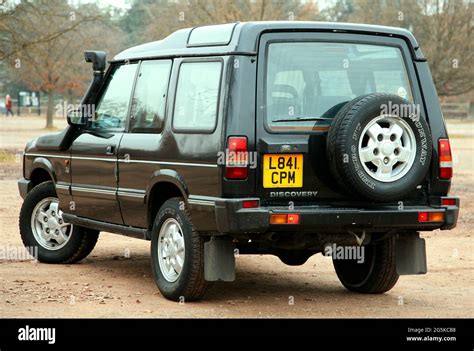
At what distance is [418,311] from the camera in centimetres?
829

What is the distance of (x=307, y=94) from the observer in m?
7.99

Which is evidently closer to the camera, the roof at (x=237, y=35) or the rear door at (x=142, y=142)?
the roof at (x=237, y=35)

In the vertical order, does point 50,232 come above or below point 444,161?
below

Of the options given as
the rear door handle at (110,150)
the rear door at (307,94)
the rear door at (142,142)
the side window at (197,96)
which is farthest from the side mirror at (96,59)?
the rear door at (307,94)

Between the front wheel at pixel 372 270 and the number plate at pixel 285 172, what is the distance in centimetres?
134

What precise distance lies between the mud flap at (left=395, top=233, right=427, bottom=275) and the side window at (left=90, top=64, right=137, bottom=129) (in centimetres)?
264

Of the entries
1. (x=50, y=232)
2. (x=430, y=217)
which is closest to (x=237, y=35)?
(x=430, y=217)

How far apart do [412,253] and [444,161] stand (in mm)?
816

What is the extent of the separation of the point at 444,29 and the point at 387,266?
40.2 meters

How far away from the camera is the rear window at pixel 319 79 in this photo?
310 inches

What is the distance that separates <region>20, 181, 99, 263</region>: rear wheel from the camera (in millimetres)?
10375
